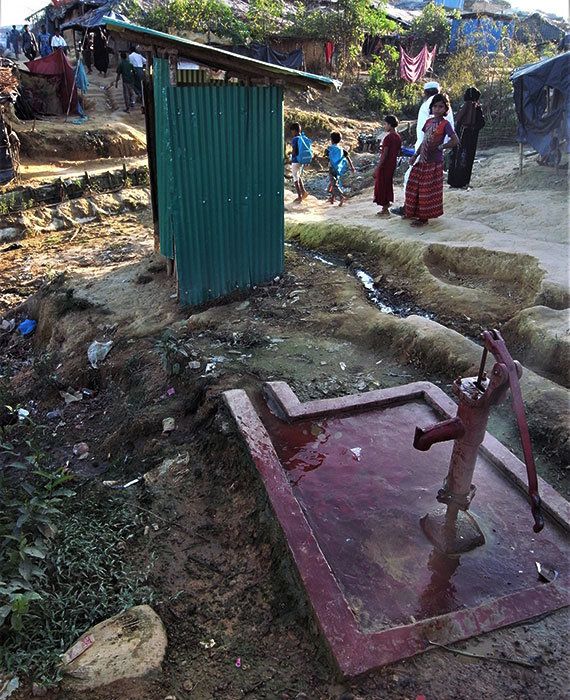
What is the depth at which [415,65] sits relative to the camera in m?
20.7

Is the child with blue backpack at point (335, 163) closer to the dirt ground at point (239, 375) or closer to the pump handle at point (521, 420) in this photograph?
the dirt ground at point (239, 375)

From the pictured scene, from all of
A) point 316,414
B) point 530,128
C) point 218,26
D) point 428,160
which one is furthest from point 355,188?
point 218,26

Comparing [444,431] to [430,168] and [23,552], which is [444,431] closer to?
[23,552]

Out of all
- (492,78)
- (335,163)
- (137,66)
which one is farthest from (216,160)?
(492,78)

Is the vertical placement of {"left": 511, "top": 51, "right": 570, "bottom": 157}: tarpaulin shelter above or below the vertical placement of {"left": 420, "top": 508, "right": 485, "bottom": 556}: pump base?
above

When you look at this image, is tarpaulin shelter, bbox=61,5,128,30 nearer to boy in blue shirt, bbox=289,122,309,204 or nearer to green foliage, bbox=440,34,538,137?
boy in blue shirt, bbox=289,122,309,204

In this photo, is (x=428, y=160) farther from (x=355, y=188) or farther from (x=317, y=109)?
(x=317, y=109)

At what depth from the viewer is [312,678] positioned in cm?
202

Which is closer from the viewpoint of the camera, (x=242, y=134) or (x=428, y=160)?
(x=242, y=134)

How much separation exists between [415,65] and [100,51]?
11689mm

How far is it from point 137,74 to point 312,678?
50.7 ft

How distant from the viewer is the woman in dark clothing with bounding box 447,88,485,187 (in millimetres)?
8344

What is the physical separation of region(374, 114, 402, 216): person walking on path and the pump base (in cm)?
633

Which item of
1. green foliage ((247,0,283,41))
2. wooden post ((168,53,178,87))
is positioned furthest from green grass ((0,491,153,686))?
green foliage ((247,0,283,41))
